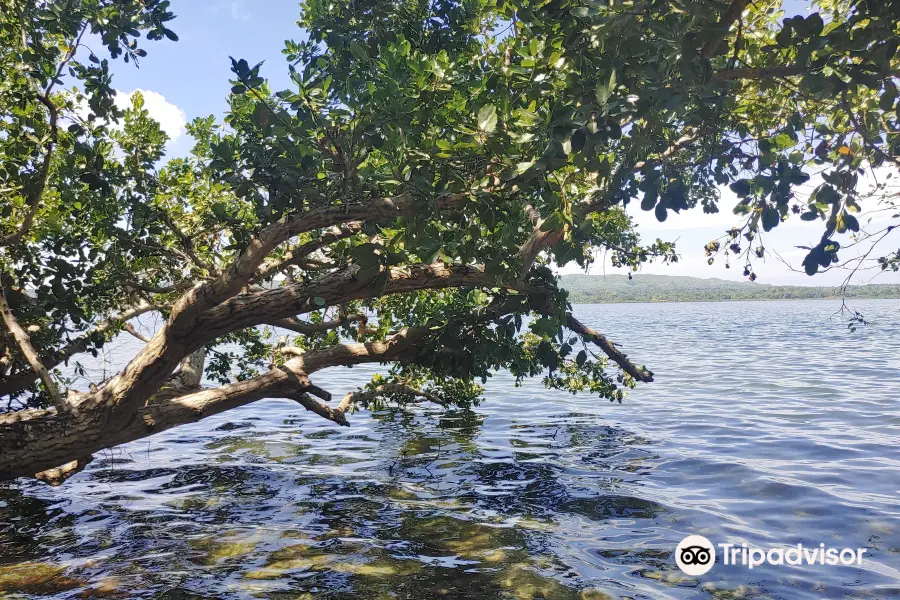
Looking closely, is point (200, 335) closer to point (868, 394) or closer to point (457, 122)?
point (457, 122)

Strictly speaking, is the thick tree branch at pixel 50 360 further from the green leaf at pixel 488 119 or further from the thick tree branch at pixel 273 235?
the green leaf at pixel 488 119

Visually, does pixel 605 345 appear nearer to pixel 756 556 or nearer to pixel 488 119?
pixel 756 556

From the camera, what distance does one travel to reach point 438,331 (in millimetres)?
8148

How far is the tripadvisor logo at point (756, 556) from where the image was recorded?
6473 millimetres

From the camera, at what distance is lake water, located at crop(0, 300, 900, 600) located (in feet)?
20.1

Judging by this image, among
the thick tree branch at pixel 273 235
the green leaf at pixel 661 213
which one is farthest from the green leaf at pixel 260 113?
the green leaf at pixel 661 213

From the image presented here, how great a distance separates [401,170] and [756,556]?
5757 mm

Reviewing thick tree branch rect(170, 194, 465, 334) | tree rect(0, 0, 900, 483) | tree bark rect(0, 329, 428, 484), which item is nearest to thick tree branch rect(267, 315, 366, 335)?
tree rect(0, 0, 900, 483)

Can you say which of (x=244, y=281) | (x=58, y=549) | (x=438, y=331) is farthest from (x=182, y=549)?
(x=438, y=331)

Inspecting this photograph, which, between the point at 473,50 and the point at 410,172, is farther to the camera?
the point at 473,50

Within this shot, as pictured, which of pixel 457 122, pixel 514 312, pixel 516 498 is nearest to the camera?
pixel 457 122

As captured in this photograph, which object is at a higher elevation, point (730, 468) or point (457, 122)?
point (457, 122)

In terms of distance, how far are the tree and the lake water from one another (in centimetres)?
153

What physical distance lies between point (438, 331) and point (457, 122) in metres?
3.67
